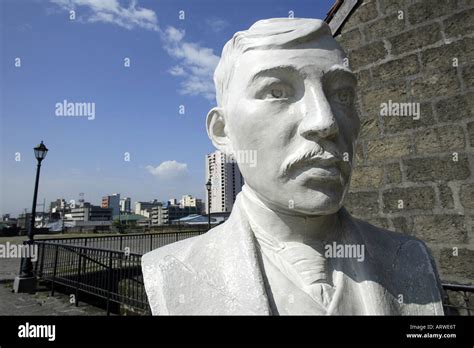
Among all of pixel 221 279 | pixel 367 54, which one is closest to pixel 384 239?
pixel 221 279

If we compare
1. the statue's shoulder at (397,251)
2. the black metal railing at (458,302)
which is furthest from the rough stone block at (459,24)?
the statue's shoulder at (397,251)

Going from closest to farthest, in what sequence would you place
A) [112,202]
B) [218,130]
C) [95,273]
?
[218,130], [95,273], [112,202]

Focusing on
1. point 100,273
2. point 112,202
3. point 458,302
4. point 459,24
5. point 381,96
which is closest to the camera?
point 458,302

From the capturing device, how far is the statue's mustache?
1369 millimetres

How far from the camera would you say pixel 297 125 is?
1419 mm

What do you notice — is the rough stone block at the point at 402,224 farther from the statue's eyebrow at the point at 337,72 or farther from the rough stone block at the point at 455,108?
the statue's eyebrow at the point at 337,72

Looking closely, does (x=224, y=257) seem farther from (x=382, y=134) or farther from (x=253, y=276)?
(x=382, y=134)

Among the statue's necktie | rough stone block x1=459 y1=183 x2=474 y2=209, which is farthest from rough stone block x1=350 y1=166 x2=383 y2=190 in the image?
the statue's necktie

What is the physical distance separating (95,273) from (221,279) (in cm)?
612

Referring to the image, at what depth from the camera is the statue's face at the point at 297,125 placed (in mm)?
1380

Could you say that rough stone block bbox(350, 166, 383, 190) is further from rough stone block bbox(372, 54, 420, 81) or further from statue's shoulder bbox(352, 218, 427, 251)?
statue's shoulder bbox(352, 218, 427, 251)

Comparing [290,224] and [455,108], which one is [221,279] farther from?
[455,108]

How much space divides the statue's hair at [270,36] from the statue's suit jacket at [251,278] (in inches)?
31.1

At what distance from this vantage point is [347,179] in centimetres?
148
